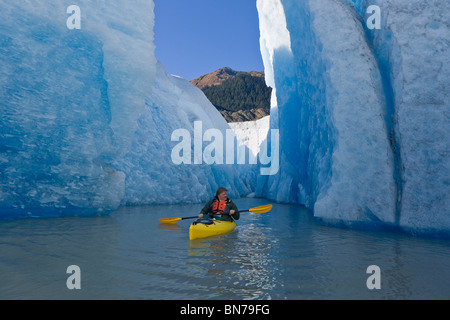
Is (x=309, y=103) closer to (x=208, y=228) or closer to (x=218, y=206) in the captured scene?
(x=218, y=206)

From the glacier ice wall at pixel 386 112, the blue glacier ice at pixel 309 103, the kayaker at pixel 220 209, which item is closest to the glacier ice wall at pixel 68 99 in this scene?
the blue glacier ice at pixel 309 103

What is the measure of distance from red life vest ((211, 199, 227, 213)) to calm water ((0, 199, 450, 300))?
590mm

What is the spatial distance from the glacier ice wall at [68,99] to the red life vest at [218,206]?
3.59 metres

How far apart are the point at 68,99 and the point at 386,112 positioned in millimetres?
7635

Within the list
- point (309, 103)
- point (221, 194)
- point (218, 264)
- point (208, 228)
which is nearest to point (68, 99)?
point (221, 194)

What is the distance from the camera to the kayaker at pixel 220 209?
6582 millimetres

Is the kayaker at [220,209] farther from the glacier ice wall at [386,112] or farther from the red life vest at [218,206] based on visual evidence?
the glacier ice wall at [386,112]

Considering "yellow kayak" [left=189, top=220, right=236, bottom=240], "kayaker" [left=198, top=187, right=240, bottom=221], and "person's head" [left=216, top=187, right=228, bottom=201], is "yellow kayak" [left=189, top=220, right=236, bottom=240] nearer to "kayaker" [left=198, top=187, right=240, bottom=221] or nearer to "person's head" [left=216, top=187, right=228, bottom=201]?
"kayaker" [left=198, top=187, right=240, bottom=221]

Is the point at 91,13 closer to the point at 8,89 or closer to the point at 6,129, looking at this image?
the point at 8,89

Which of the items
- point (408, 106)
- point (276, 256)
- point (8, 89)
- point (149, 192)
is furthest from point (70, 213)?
point (408, 106)

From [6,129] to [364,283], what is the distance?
776 cm

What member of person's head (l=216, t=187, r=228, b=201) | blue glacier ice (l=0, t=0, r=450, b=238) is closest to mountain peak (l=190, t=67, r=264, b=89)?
blue glacier ice (l=0, t=0, r=450, b=238)

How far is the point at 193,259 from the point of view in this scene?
4086mm

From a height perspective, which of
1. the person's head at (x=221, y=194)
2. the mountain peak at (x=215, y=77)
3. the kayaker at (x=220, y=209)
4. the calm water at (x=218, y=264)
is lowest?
the calm water at (x=218, y=264)
